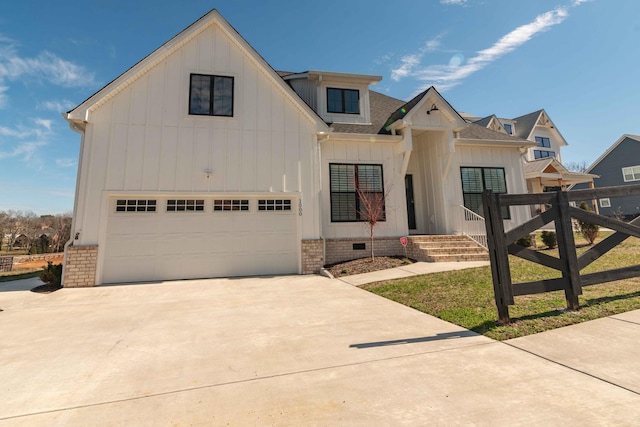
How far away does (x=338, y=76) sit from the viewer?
12.1m

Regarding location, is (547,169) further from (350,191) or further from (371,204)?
(350,191)

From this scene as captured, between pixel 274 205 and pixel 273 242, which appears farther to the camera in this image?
pixel 274 205

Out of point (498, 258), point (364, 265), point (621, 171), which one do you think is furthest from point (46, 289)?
Result: point (621, 171)


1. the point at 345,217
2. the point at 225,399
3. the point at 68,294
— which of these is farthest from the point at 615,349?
the point at 68,294

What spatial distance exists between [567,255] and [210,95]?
10.3 meters

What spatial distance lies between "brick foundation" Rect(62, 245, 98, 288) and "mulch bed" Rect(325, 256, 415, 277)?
7.02m

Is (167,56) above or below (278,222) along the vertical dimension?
above

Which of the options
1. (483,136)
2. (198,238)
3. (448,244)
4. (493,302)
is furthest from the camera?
(483,136)

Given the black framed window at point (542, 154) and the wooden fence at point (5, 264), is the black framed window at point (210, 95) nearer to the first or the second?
the wooden fence at point (5, 264)

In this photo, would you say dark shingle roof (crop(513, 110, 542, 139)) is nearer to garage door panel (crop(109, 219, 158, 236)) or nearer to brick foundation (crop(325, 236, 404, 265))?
brick foundation (crop(325, 236, 404, 265))

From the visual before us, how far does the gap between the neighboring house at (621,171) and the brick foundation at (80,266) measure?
3492 centimetres

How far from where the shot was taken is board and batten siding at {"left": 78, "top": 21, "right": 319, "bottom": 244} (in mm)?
8523

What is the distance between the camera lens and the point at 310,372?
280cm

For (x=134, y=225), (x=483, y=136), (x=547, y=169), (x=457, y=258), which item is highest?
(x=483, y=136)
